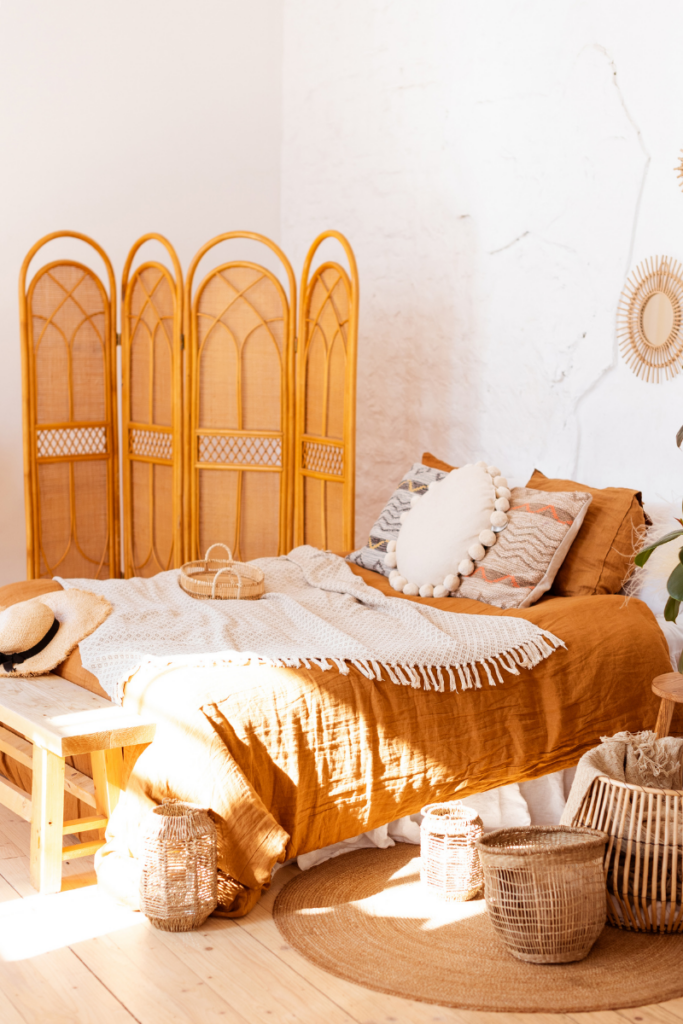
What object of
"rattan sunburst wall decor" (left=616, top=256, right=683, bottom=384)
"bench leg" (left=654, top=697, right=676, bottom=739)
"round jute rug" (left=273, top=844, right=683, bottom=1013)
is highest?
"rattan sunburst wall decor" (left=616, top=256, right=683, bottom=384)

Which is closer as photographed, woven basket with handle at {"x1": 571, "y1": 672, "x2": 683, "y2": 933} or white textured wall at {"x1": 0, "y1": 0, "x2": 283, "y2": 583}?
woven basket with handle at {"x1": 571, "y1": 672, "x2": 683, "y2": 933}

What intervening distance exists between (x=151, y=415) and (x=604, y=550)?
6.55 feet

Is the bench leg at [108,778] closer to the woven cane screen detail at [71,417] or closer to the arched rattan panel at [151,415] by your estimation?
the arched rattan panel at [151,415]

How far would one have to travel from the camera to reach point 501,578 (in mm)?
3043

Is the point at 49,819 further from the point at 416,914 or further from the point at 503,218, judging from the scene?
the point at 503,218

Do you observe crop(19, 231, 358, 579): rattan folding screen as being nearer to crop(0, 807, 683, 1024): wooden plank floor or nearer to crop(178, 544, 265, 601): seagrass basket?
crop(178, 544, 265, 601): seagrass basket

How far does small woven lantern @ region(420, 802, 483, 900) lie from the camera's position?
230 cm

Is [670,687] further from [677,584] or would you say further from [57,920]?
[57,920]

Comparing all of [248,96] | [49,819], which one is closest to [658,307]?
[49,819]

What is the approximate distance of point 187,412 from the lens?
4051 mm

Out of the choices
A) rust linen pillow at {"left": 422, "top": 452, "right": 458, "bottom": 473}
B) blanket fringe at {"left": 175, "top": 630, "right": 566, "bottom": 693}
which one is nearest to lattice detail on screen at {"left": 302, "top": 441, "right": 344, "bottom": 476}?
rust linen pillow at {"left": 422, "top": 452, "right": 458, "bottom": 473}

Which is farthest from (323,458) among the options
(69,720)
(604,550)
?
(69,720)

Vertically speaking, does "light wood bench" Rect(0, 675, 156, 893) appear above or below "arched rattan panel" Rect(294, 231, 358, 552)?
below

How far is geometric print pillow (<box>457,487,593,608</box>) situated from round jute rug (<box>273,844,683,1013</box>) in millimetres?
909
